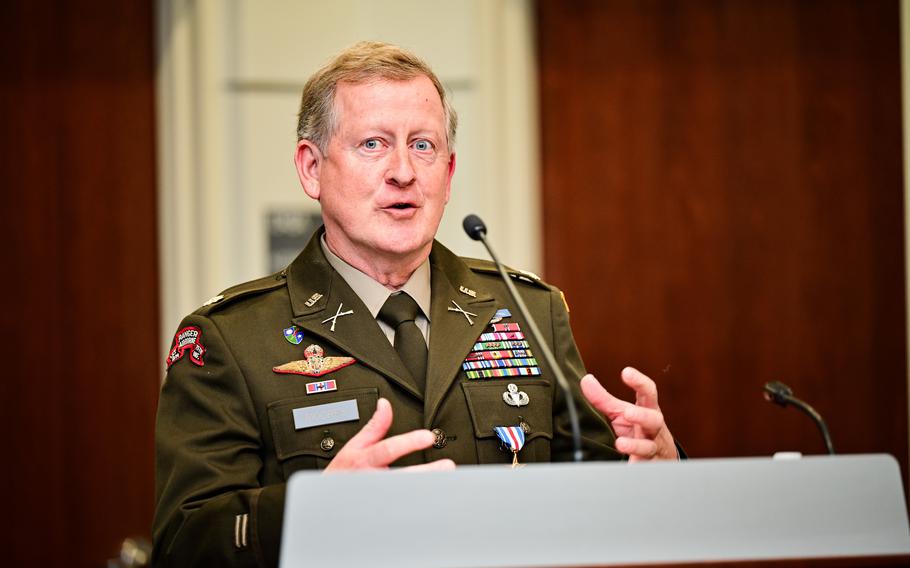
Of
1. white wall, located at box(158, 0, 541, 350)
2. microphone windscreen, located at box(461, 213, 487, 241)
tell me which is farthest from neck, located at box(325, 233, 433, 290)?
white wall, located at box(158, 0, 541, 350)

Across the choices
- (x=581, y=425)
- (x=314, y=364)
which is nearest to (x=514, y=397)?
(x=581, y=425)

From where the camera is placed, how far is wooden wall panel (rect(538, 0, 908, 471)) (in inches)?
159

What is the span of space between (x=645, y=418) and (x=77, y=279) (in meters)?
2.64

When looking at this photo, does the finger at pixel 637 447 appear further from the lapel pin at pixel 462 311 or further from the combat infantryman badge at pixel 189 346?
the combat infantryman badge at pixel 189 346

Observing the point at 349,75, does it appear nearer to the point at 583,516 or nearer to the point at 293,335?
the point at 293,335

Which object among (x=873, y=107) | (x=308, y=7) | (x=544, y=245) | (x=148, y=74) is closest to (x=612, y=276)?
(x=544, y=245)

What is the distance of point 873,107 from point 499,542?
334 cm

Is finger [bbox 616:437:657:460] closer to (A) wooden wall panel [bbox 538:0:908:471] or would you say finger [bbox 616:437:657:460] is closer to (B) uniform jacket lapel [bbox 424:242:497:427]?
(B) uniform jacket lapel [bbox 424:242:497:427]

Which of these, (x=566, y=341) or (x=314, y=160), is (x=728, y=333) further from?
(x=314, y=160)

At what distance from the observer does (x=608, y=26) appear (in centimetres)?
408

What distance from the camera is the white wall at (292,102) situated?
391 centimetres

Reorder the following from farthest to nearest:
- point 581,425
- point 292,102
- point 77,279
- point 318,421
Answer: point 292,102 < point 77,279 < point 581,425 < point 318,421

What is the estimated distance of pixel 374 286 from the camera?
2.14 metres

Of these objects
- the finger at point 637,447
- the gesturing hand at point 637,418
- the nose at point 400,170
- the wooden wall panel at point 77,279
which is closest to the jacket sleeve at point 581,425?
the gesturing hand at point 637,418
